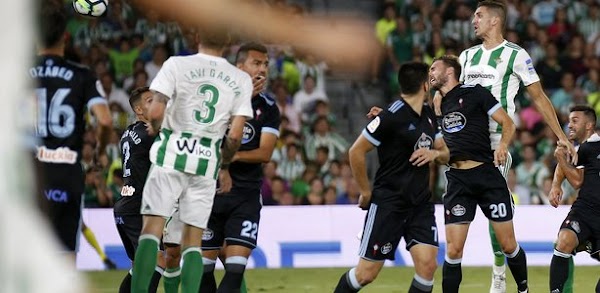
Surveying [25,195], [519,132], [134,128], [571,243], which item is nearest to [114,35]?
[519,132]

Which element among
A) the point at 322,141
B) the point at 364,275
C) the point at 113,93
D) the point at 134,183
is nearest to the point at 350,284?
the point at 364,275

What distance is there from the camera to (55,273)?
1203 mm

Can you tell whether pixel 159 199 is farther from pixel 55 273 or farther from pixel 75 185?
pixel 55 273

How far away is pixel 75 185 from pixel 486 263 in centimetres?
858

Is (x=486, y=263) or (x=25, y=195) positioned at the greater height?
(x=25, y=195)

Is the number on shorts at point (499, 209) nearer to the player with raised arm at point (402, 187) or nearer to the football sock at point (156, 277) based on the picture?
the player with raised arm at point (402, 187)

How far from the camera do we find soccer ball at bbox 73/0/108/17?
7473mm

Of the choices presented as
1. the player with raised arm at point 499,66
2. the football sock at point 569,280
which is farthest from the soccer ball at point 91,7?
the football sock at point 569,280

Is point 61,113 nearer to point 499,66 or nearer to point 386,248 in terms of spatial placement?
point 386,248

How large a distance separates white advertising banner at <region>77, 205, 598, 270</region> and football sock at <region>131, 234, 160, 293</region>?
734cm

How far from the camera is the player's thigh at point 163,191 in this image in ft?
21.3

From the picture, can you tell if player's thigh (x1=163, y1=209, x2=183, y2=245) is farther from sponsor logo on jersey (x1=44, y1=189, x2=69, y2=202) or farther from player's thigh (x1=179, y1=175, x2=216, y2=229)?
sponsor logo on jersey (x1=44, y1=189, x2=69, y2=202)

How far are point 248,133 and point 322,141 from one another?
9486 mm

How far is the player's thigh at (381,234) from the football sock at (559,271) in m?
1.95
